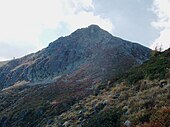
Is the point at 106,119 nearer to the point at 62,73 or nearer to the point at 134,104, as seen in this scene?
the point at 134,104

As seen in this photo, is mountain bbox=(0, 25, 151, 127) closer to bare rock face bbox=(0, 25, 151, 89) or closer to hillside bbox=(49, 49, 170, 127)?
bare rock face bbox=(0, 25, 151, 89)

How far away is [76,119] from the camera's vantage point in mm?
31828

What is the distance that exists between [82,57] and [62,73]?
24.7ft

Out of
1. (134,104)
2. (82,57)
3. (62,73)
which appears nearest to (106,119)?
(134,104)

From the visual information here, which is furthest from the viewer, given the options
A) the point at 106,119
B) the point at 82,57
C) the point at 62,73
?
the point at 82,57

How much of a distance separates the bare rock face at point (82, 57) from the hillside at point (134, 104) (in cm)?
3456

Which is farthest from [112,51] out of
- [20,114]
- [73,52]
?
[20,114]

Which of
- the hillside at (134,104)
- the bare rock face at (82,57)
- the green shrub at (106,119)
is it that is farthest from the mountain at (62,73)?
the green shrub at (106,119)

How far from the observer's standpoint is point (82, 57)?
94062mm

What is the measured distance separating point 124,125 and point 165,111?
134 inches

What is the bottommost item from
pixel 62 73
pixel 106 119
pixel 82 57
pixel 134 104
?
pixel 106 119

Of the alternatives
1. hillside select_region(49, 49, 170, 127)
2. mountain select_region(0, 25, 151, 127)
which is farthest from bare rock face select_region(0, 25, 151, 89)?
hillside select_region(49, 49, 170, 127)

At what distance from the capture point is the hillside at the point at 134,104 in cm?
2250

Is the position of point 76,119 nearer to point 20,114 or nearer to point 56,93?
point 20,114
